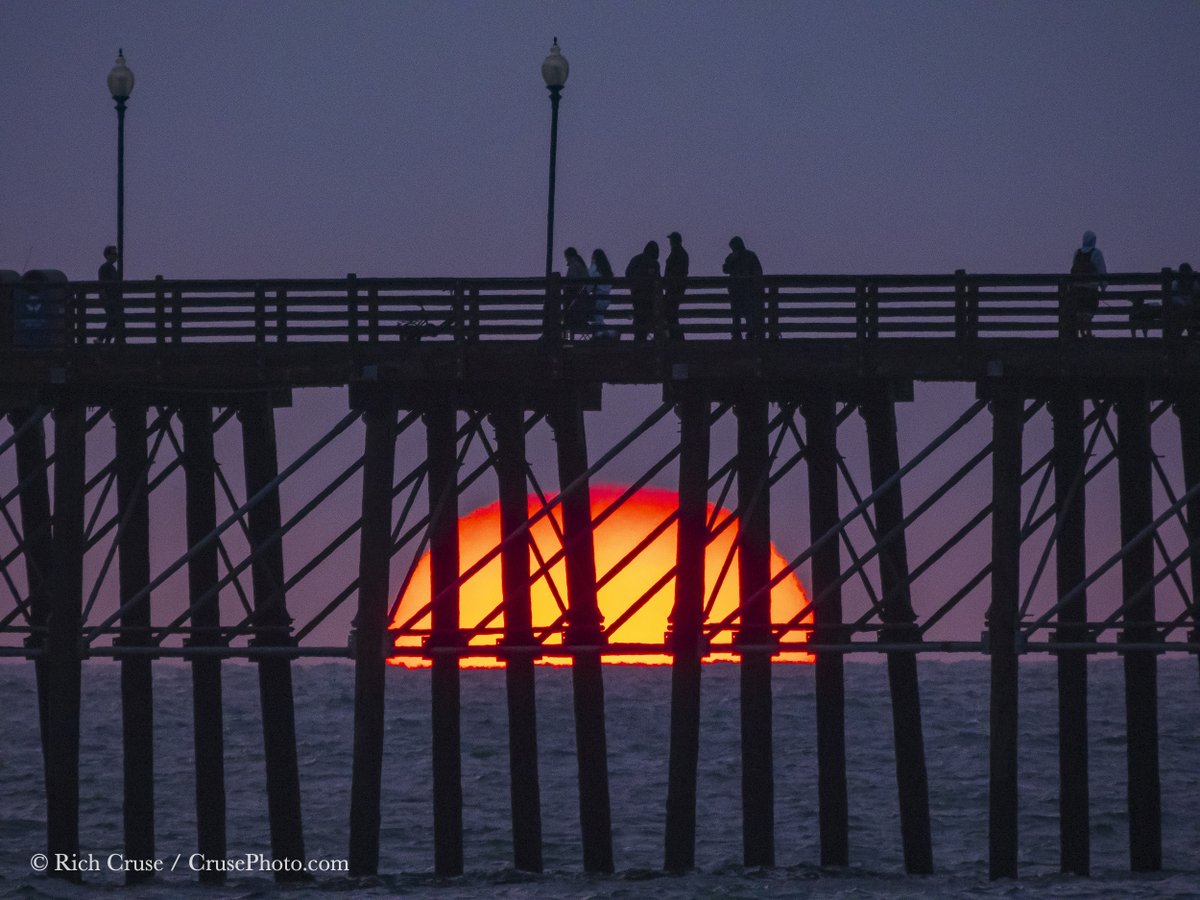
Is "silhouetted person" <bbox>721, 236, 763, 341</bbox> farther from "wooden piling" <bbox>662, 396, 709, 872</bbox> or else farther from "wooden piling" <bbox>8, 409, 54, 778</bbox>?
"wooden piling" <bbox>8, 409, 54, 778</bbox>

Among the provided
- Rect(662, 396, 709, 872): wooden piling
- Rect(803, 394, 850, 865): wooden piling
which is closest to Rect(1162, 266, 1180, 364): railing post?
Rect(803, 394, 850, 865): wooden piling

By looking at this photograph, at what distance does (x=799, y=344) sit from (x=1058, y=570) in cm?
462

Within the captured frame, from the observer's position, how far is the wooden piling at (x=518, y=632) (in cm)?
2788

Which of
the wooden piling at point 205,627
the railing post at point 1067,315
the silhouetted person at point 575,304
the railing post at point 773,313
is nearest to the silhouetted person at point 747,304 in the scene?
the railing post at point 773,313

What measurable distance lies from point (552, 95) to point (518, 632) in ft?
19.6

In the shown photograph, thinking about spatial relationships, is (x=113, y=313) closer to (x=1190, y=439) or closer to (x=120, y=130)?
(x=120, y=130)

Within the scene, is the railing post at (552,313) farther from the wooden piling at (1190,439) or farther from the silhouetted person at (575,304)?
the wooden piling at (1190,439)

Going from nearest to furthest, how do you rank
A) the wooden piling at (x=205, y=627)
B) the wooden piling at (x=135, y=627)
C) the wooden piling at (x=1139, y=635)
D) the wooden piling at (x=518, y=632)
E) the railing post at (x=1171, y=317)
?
the railing post at (x=1171, y=317)
the wooden piling at (x=518, y=632)
the wooden piling at (x=1139, y=635)
the wooden piling at (x=135, y=627)
the wooden piling at (x=205, y=627)

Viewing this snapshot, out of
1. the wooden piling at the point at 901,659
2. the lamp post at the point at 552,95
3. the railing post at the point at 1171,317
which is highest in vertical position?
the lamp post at the point at 552,95

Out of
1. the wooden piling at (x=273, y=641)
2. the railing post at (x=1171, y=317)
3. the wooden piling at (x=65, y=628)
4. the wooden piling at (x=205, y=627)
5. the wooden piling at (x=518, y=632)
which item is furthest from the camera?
the wooden piling at (x=205, y=627)

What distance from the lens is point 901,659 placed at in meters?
29.3

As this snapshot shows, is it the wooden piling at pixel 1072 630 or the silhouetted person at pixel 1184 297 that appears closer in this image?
the silhouetted person at pixel 1184 297

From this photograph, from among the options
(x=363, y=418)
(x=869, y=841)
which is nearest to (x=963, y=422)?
(x=363, y=418)

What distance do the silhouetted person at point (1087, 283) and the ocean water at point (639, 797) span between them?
19.8 ft
